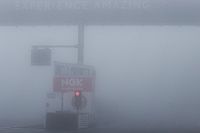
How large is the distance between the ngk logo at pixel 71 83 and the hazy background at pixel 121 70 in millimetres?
6359

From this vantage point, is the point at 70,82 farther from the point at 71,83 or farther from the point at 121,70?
the point at 121,70

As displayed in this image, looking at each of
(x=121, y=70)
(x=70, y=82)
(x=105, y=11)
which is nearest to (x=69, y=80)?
(x=70, y=82)

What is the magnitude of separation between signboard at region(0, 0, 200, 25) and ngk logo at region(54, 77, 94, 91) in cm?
658

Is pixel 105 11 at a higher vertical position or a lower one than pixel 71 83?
higher

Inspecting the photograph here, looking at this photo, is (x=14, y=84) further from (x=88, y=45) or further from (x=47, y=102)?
(x=47, y=102)

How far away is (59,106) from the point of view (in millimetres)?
20922

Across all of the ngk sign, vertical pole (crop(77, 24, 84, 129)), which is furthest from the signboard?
the ngk sign

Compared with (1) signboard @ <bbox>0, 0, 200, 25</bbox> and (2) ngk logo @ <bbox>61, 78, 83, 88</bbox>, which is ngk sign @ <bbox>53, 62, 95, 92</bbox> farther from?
(1) signboard @ <bbox>0, 0, 200, 25</bbox>

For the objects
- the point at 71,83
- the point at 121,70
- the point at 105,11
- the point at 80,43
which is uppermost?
the point at 105,11

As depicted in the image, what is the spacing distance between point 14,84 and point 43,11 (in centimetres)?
383

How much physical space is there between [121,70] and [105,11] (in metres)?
2.83

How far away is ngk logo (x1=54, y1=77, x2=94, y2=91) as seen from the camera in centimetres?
2092

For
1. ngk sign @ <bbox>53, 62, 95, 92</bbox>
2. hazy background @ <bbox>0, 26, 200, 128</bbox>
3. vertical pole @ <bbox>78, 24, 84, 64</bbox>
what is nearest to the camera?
ngk sign @ <bbox>53, 62, 95, 92</bbox>

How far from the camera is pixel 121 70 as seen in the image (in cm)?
2830
